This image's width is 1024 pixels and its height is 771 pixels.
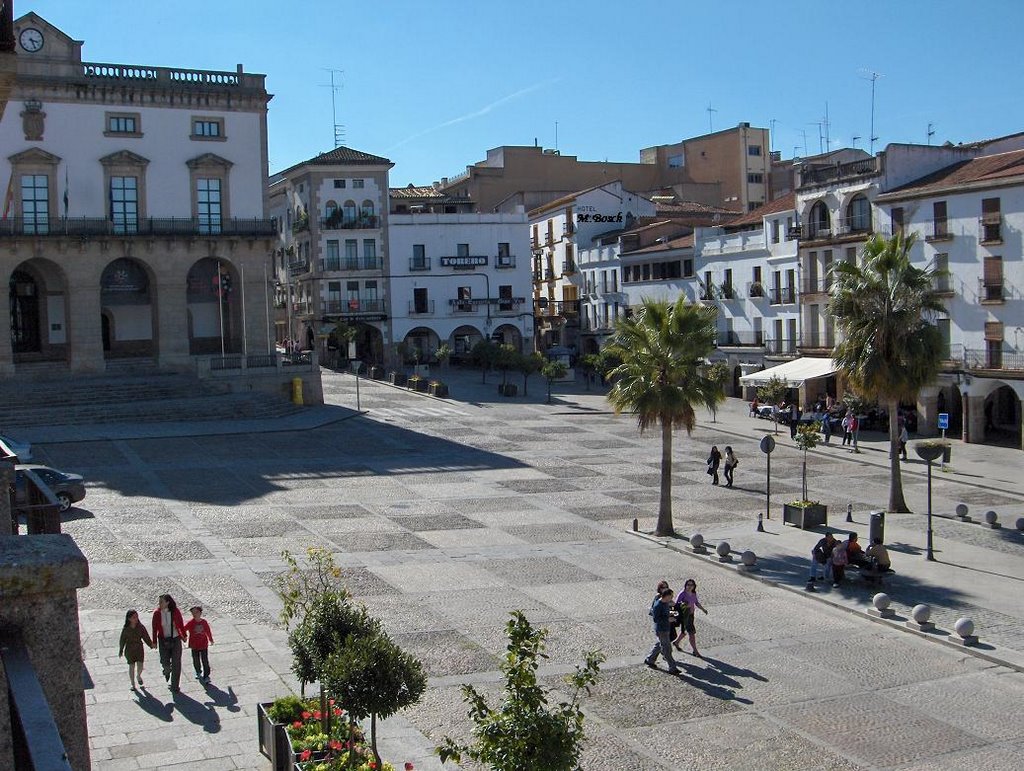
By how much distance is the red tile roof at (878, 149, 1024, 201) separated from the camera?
147ft

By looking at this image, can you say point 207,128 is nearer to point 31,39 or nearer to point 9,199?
point 31,39

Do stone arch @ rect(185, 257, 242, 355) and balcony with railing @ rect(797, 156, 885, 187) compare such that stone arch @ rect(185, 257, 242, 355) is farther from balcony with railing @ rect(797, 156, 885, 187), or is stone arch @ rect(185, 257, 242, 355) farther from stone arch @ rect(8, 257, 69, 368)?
balcony with railing @ rect(797, 156, 885, 187)

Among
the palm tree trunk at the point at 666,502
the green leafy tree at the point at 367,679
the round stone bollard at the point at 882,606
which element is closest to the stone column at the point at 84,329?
the palm tree trunk at the point at 666,502

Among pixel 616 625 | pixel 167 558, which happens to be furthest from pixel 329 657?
pixel 167 558

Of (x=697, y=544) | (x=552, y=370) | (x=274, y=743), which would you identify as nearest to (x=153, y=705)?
(x=274, y=743)

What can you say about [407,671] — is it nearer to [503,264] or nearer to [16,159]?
[16,159]

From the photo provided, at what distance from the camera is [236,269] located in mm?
53812

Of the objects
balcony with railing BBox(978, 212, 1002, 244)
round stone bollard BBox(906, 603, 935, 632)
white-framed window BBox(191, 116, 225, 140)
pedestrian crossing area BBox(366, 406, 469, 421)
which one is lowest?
round stone bollard BBox(906, 603, 935, 632)

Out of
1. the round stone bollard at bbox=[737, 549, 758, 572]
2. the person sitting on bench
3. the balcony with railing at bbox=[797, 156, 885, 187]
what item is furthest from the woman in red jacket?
the balcony with railing at bbox=[797, 156, 885, 187]

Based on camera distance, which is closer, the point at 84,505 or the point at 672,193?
the point at 84,505

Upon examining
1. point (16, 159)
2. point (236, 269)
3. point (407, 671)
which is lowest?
point (407, 671)

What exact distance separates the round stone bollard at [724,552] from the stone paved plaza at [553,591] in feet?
1.34

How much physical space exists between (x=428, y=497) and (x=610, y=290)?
45.4 metres

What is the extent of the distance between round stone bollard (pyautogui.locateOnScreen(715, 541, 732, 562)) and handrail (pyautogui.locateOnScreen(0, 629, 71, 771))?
21259 millimetres
